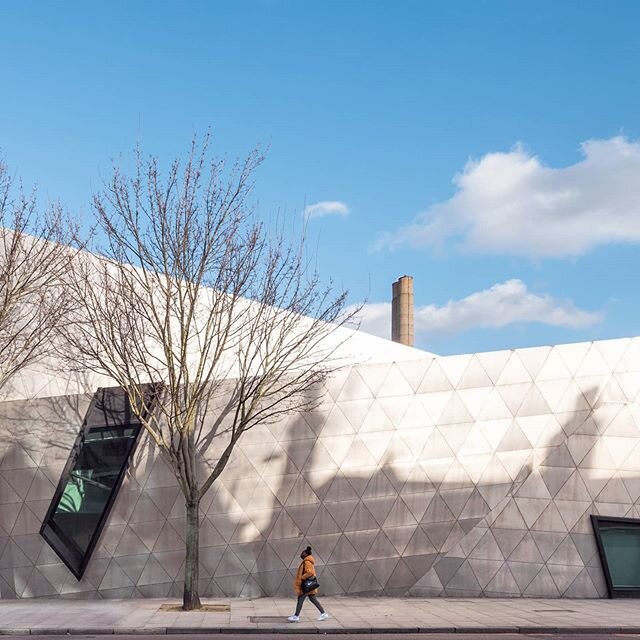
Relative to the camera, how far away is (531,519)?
71.8 feet

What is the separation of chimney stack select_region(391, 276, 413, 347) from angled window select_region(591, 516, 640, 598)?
20.2 meters

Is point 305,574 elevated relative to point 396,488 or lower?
lower

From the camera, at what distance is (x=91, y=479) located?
22219 millimetres

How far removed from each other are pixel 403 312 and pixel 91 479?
22561mm

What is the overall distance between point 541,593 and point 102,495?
467 inches

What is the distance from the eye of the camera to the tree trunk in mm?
18594

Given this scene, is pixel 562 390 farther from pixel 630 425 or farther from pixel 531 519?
pixel 531 519

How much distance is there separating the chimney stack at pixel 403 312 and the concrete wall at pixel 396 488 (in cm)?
1876

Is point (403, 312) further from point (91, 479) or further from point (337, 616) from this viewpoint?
point (337, 616)

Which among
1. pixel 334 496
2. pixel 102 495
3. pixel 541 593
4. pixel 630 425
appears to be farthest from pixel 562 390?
pixel 102 495

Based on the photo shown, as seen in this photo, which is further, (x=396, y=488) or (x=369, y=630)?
(x=396, y=488)

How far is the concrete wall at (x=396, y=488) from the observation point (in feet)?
71.3

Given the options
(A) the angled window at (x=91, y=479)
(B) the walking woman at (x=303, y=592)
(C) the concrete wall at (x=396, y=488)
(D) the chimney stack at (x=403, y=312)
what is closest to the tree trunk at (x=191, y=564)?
(C) the concrete wall at (x=396, y=488)

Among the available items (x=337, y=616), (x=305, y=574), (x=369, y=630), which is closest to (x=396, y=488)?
(x=337, y=616)
